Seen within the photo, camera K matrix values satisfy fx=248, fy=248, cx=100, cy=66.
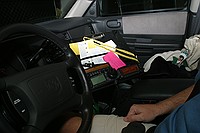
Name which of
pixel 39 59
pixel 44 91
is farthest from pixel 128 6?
pixel 44 91

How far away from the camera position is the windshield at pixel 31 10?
4.29ft

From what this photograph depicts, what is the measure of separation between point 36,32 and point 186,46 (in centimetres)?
108

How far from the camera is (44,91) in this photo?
81 centimetres

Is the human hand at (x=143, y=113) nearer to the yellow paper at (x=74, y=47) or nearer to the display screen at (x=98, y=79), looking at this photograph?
the display screen at (x=98, y=79)

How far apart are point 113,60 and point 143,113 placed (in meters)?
0.34

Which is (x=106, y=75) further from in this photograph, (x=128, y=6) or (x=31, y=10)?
(x=128, y=6)

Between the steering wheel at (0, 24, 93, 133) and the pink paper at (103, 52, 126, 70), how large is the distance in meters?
0.28

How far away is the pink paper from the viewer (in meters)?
1.21

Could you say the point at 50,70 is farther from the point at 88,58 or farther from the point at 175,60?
the point at 175,60

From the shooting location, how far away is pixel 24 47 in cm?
111

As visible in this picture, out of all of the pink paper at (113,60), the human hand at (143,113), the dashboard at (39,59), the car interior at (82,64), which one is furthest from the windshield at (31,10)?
the human hand at (143,113)

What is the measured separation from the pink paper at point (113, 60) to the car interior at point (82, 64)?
2 cm

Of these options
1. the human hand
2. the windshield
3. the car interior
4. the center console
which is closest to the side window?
the car interior

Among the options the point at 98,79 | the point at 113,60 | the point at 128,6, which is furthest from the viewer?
the point at 128,6
